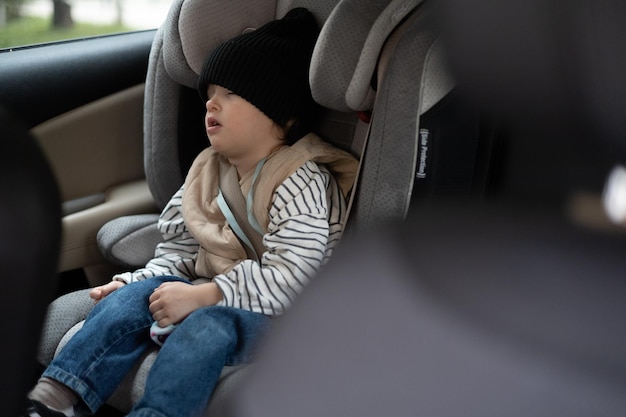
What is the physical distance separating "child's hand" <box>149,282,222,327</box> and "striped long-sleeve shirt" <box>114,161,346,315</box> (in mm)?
23

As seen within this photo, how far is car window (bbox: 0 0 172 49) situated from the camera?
2.14 meters

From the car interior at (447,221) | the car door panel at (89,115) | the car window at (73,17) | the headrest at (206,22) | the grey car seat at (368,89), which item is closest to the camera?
the car interior at (447,221)

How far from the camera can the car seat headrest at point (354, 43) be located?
133cm

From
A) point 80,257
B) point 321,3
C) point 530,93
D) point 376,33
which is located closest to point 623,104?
point 530,93

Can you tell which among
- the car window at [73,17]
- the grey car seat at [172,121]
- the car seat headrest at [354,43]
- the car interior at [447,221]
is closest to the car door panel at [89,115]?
the car window at [73,17]

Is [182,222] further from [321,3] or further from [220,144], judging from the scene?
[321,3]

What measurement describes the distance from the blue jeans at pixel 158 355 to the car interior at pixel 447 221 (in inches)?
1.5

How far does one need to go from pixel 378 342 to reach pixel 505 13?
20.6 inches

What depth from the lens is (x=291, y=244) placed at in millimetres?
1388

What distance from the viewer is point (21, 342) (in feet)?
2.32

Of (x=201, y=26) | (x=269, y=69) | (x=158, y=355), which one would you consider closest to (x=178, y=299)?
(x=158, y=355)

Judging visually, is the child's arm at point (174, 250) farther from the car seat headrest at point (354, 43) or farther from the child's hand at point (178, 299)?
the car seat headrest at point (354, 43)

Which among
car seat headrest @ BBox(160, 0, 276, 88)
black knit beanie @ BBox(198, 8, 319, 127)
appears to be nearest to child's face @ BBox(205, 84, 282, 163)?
black knit beanie @ BBox(198, 8, 319, 127)

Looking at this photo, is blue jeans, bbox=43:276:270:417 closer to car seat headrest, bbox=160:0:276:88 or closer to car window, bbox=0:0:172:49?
car seat headrest, bbox=160:0:276:88
